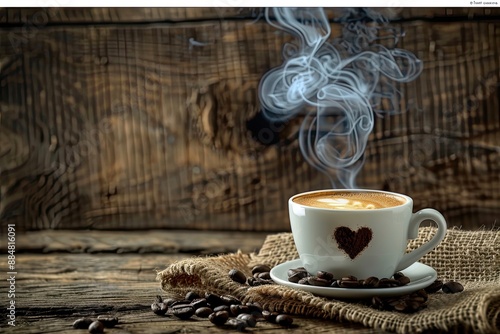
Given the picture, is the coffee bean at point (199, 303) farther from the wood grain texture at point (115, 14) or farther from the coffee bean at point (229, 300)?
the wood grain texture at point (115, 14)

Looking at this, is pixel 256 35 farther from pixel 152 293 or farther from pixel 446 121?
pixel 152 293

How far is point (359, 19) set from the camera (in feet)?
5.32

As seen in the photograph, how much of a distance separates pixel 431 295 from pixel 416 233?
94 millimetres

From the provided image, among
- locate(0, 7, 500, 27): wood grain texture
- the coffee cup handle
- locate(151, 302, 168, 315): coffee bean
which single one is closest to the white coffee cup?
the coffee cup handle

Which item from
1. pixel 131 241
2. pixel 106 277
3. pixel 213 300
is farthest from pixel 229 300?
pixel 131 241

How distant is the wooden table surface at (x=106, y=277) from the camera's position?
1019 millimetres

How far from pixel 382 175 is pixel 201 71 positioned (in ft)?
1.51

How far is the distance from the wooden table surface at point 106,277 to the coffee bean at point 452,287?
18 centimetres

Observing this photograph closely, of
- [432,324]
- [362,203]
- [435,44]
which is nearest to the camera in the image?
[432,324]

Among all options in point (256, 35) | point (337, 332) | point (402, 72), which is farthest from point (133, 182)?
point (337, 332)

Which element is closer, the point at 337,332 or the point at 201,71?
the point at 337,332

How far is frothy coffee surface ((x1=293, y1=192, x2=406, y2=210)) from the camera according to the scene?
1.12 metres

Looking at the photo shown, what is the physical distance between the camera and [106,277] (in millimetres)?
1365

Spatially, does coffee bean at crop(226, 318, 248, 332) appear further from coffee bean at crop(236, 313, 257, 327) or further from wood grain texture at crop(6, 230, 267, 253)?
wood grain texture at crop(6, 230, 267, 253)
